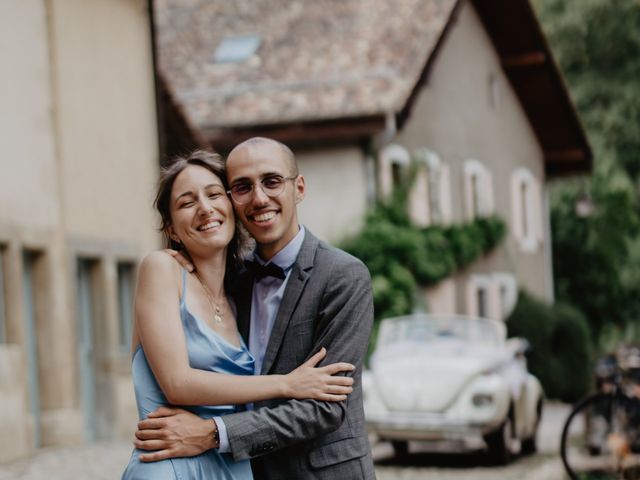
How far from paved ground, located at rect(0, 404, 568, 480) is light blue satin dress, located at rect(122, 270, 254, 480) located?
7076mm

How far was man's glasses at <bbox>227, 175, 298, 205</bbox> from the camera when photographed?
413 centimetres

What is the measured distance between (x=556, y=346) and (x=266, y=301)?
21.7m

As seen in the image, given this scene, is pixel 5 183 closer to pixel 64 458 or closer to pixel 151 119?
pixel 64 458

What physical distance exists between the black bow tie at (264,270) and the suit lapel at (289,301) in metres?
0.06

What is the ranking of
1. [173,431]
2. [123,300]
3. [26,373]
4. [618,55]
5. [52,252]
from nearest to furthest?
1. [173,431]
2. [26,373]
3. [52,252]
4. [123,300]
5. [618,55]

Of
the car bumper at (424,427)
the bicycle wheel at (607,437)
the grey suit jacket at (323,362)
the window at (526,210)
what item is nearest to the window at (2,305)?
the car bumper at (424,427)

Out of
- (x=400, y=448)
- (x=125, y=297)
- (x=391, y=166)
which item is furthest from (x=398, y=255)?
(x=400, y=448)

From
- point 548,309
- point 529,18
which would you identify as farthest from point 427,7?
point 548,309

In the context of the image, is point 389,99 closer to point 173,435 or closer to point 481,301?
point 481,301

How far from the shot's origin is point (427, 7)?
24984 millimetres

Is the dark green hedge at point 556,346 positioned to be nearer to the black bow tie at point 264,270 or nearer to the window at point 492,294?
the window at point 492,294

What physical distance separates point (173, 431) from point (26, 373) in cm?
1057

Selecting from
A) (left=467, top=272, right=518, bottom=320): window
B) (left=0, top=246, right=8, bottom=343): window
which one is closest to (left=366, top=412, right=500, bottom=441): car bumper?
(left=0, top=246, right=8, bottom=343): window

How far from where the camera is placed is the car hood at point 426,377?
13.3m
